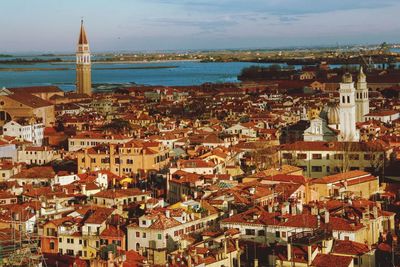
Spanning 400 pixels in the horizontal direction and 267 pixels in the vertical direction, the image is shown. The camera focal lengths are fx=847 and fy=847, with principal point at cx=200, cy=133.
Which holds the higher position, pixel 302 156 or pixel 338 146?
pixel 338 146

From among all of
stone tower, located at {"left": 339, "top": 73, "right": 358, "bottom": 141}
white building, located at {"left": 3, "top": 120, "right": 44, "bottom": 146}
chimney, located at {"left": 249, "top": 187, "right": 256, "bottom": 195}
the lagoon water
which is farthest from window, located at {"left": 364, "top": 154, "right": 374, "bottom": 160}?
the lagoon water

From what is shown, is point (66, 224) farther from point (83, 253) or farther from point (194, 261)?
point (194, 261)

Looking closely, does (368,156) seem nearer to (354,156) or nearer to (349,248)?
(354,156)

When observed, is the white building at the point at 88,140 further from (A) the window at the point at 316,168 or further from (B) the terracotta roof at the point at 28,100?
(B) the terracotta roof at the point at 28,100

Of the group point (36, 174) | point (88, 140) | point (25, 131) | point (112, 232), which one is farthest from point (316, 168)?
point (25, 131)

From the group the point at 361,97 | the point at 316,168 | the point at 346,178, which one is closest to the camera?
the point at 346,178

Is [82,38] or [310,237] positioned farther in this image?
[82,38]

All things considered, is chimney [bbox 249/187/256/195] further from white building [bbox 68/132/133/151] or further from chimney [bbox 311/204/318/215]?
white building [bbox 68/132/133/151]

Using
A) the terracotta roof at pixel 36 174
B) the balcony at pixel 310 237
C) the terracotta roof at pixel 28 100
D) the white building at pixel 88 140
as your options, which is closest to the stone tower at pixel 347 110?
the white building at pixel 88 140

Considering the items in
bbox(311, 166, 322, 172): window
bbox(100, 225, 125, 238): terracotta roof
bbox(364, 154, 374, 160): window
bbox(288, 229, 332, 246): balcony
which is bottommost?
bbox(311, 166, 322, 172): window
